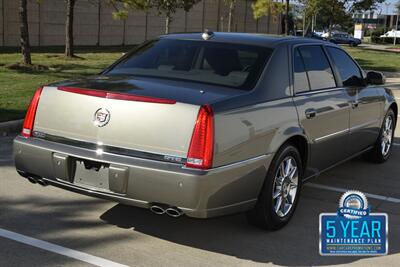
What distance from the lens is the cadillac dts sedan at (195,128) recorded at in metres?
3.77

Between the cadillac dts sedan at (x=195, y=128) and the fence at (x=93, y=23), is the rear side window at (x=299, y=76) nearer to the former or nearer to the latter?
the cadillac dts sedan at (x=195, y=128)

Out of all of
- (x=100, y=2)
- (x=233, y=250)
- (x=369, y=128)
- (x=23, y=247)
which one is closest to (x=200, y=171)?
(x=233, y=250)

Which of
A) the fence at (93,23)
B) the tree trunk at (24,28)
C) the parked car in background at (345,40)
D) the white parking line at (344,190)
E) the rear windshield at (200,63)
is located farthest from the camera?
the parked car in background at (345,40)

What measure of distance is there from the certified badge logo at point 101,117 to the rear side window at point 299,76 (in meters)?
1.73

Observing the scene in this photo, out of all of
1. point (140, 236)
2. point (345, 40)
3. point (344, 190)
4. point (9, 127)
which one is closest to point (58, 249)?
point (140, 236)

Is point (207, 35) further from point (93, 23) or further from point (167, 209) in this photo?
point (93, 23)

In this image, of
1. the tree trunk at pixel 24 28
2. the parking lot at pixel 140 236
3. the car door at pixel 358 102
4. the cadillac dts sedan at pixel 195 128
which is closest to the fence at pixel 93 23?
the tree trunk at pixel 24 28

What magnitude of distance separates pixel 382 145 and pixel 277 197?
3.12 meters

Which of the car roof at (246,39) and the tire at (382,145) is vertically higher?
the car roof at (246,39)

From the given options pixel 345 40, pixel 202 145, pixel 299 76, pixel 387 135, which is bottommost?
pixel 387 135

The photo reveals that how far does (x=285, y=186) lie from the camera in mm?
4637

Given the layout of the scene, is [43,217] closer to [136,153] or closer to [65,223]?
[65,223]

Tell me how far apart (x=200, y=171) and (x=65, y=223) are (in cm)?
154

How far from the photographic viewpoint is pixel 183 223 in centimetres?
473
